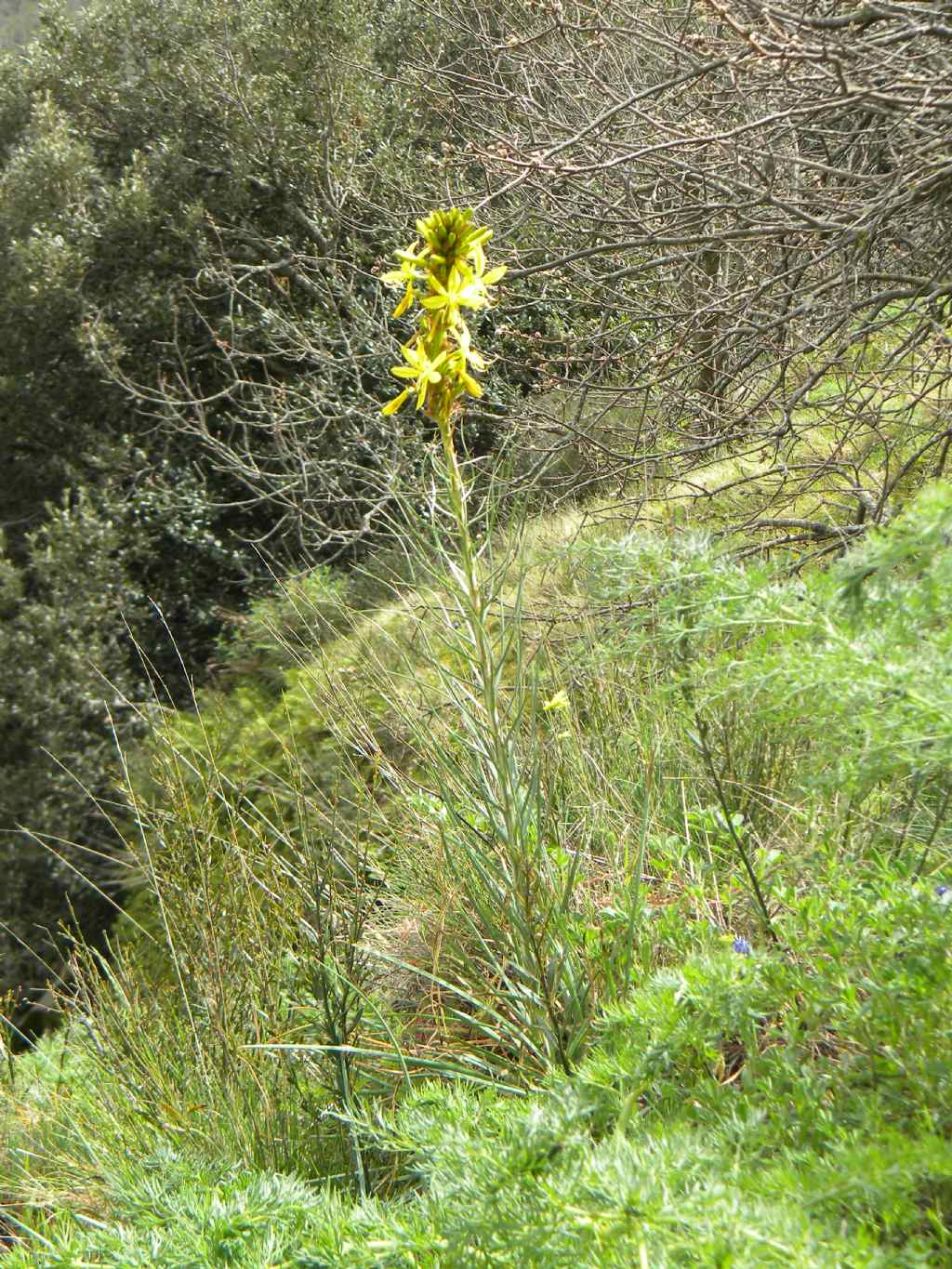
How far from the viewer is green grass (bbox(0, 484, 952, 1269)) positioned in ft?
4.48

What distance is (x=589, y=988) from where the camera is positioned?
2.20 metres

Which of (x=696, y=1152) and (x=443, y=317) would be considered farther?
(x=443, y=317)

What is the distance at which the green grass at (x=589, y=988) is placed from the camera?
1366 mm

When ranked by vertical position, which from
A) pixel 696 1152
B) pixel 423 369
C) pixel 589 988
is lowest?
pixel 589 988

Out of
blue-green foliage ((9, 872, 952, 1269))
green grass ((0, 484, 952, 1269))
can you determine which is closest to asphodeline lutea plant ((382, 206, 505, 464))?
green grass ((0, 484, 952, 1269))

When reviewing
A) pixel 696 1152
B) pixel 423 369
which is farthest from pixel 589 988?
pixel 423 369

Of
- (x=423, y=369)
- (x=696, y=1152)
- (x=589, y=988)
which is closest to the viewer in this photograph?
(x=696, y=1152)

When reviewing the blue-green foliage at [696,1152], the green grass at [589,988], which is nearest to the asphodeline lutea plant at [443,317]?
the green grass at [589,988]

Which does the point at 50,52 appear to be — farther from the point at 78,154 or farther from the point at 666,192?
the point at 666,192

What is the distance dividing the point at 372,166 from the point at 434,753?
9286mm

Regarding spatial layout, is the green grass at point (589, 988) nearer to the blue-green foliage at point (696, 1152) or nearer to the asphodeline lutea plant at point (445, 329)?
the blue-green foliage at point (696, 1152)

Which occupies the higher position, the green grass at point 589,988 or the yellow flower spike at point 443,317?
the yellow flower spike at point 443,317

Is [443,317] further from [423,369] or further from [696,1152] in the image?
[696,1152]

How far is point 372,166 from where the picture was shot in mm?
10453
